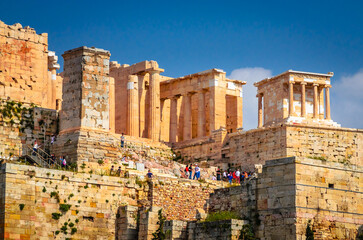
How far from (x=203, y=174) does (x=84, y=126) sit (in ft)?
26.9

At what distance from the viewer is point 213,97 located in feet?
226

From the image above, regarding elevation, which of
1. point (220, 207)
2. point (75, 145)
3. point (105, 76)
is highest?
point (105, 76)

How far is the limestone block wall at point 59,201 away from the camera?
4475 centimetres

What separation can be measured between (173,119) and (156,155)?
11544 mm

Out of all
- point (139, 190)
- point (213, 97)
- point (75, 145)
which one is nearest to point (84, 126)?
point (75, 145)

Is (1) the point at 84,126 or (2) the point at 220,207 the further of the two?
(1) the point at 84,126

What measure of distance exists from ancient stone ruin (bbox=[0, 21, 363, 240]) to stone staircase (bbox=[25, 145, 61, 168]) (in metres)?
0.10

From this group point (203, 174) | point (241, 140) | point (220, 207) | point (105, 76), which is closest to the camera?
point (220, 207)

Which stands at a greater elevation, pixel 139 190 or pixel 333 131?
pixel 333 131

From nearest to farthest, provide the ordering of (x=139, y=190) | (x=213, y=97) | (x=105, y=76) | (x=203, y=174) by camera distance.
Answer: (x=139, y=190) < (x=105, y=76) < (x=203, y=174) < (x=213, y=97)

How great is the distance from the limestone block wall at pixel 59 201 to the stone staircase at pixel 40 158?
2.75 meters

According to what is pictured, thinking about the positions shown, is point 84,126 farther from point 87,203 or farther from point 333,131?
point 333,131

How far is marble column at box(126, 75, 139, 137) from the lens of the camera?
A: 227 feet

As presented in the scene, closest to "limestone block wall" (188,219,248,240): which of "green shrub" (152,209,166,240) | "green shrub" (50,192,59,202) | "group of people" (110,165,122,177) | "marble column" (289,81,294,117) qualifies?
"green shrub" (152,209,166,240)
